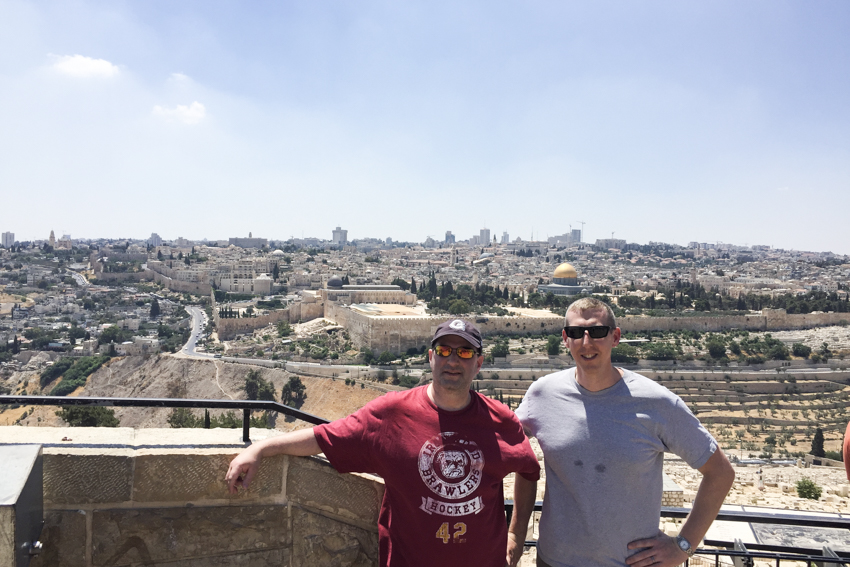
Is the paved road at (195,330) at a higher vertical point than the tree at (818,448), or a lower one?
lower

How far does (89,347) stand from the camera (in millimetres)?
34969

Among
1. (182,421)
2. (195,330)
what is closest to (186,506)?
(182,421)

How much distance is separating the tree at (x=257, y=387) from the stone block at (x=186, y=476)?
20.6 meters

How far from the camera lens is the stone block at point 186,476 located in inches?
77.2

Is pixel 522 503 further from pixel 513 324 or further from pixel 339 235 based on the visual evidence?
pixel 339 235

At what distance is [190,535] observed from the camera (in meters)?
2.00

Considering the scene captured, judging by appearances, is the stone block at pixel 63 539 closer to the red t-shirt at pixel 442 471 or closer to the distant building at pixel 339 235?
the red t-shirt at pixel 442 471

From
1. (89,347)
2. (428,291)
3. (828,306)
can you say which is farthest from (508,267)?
(89,347)

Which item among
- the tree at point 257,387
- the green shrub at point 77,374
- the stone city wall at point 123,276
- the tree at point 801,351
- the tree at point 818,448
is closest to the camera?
the tree at point 818,448

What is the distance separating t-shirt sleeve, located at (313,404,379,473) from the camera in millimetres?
1873

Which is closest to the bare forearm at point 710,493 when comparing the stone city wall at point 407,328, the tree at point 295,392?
the tree at point 295,392

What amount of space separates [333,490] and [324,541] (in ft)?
0.64

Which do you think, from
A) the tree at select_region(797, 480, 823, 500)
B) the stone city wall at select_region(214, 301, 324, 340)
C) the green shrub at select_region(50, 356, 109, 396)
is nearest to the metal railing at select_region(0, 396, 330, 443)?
the tree at select_region(797, 480, 823, 500)

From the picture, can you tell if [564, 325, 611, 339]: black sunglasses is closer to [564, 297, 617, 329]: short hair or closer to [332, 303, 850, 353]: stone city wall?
[564, 297, 617, 329]: short hair
